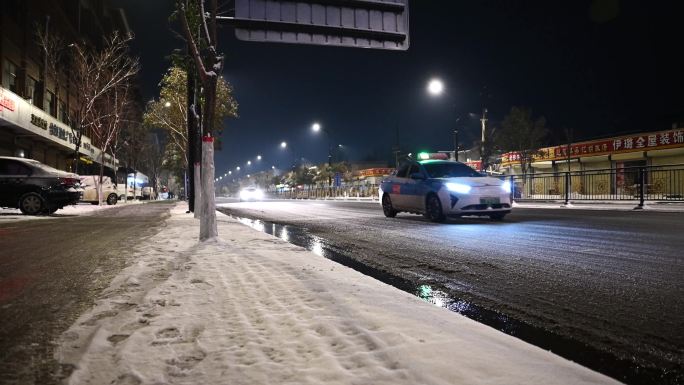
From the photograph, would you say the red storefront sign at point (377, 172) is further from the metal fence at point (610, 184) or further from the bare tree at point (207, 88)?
the bare tree at point (207, 88)

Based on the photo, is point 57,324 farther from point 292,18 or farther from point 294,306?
point 292,18

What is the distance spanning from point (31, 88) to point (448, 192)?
104 ft

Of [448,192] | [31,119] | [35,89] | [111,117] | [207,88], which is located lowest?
[448,192]

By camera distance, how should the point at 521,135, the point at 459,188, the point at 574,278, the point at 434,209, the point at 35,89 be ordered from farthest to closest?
the point at 521,135 < the point at 35,89 < the point at 434,209 < the point at 459,188 < the point at 574,278

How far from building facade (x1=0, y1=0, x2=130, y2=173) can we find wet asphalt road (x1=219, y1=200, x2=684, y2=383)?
2180 cm

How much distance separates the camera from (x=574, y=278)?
420 centimetres

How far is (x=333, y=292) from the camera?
3461mm

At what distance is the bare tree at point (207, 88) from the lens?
7266 mm

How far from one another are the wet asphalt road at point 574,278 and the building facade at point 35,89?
2180cm

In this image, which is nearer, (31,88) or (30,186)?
(30,186)

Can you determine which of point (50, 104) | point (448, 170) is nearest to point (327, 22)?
point (448, 170)

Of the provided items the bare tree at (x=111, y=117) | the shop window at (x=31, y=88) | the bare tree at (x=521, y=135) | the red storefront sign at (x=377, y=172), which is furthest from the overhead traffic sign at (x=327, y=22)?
the red storefront sign at (x=377, y=172)

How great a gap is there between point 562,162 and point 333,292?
39.7 m

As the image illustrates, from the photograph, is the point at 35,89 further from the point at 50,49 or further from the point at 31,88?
the point at 50,49
